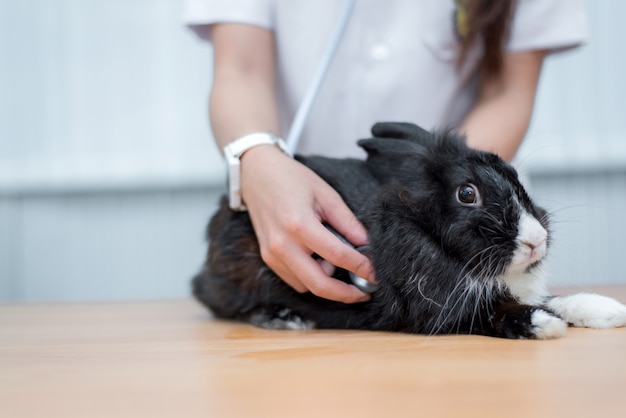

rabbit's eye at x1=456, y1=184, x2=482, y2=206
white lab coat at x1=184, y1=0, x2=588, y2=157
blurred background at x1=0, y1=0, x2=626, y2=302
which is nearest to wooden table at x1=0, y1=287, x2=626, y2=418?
rabbit's eye at x1=456, y1=184, x2=482, y2=206

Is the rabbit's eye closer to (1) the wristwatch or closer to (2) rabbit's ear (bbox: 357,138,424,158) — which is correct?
(2) rabbit's ear (bbox: 357,138,424,158)

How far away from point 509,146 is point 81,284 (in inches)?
69.9

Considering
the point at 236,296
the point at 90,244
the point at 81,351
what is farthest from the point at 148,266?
the point at 81,351

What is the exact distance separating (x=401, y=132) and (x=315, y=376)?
596mm

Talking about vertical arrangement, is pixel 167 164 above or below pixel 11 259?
above

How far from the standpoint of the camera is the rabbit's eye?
3.26 feet

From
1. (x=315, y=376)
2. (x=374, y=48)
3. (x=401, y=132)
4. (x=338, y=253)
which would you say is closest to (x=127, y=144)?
(x=374, y=48)

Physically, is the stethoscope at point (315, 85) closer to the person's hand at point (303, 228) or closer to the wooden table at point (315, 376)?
the person's hand at point (303, 228)

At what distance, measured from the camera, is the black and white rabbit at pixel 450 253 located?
0.96 m

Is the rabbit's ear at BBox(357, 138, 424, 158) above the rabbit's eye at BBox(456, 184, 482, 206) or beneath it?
above

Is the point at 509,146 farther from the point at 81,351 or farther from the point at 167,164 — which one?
the point at 167,164

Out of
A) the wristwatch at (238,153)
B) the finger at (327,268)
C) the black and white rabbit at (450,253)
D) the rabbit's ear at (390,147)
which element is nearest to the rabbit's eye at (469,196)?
the black and white rabbit at (450,253)

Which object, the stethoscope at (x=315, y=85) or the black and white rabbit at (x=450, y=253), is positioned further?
the stethoscope at (x=315, y=85)

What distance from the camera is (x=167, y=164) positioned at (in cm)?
254
